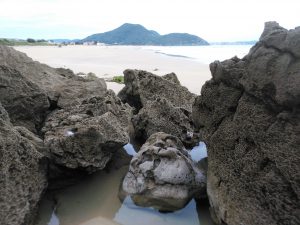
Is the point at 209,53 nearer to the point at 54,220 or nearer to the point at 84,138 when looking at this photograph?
the point at 84,138

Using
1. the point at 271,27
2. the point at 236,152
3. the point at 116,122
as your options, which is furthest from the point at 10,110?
the point at 271,27

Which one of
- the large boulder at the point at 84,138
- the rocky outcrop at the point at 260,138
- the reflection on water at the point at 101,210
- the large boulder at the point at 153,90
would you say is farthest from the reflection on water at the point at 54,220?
the large boulder at the point at 153,90

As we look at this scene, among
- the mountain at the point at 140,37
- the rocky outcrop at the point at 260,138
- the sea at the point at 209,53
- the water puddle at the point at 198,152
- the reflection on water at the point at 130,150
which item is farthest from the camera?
the mountain at the point at 140,37

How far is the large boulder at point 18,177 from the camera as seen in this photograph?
137 inches

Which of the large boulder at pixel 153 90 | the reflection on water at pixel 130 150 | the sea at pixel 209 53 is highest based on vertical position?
the large boulder at pixel 153 90

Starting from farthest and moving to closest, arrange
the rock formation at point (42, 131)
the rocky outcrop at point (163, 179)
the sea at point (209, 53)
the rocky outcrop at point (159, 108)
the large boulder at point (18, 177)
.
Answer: the sea at point (209, 53) → the rocky outcrop at point (159, 108) → the rocky outcrop at point (163, 179) → the rock formation at point (42, 131) → the large boulder at point (18, 177)

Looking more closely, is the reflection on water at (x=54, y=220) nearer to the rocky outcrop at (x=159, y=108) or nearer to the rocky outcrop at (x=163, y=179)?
the rocky outcrop at (x=163, y=179)

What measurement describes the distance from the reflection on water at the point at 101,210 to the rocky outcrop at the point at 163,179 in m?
0.10

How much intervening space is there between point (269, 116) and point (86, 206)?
219 centimetres

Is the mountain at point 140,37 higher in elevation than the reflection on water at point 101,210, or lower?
lower

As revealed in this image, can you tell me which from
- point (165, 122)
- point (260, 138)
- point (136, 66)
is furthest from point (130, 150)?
point (136, 66)

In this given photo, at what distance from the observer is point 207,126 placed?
174 inches

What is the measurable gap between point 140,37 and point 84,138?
140 metres

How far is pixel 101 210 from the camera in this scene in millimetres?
4223
